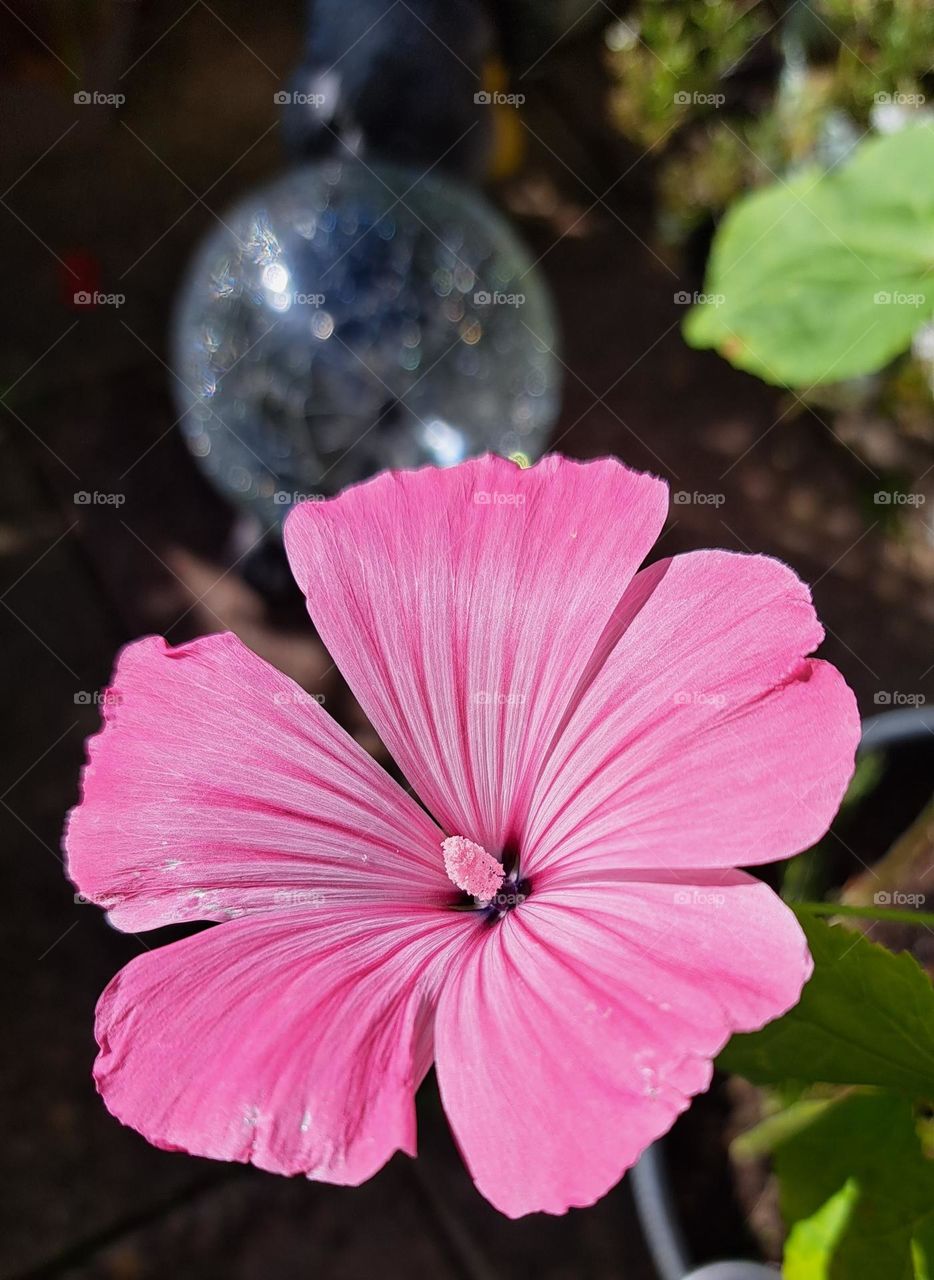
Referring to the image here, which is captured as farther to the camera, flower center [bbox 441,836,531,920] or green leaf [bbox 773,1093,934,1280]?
green leaf [bbox 773,1093,934,1280]

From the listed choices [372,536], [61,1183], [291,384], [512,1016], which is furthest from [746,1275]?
[291,384]

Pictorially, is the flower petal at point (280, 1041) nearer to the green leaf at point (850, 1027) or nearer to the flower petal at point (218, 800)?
the flower petal at point (218, 800)

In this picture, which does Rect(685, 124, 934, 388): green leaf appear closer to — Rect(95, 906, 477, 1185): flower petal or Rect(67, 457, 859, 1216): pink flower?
Rect(67, 457, 859, 1216): pink flower

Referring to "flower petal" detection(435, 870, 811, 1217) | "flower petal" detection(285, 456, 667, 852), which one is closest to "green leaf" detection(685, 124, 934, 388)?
"flower petal" detection(285, 456, 667, 852)

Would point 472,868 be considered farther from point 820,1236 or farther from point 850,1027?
point 820,1236

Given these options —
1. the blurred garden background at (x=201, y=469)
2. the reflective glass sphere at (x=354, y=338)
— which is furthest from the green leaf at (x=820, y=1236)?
the reflective glass sphere at (x=354, y=338)

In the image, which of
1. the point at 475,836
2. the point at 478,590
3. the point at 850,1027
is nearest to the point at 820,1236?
the point at 850,1027
